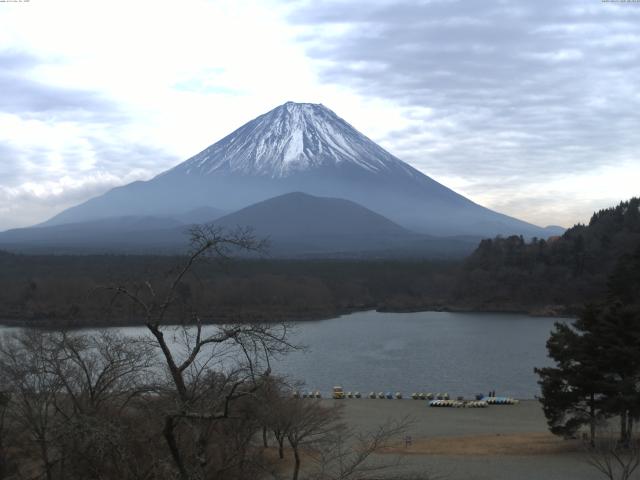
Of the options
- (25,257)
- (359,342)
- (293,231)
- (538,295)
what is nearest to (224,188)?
(293,231)

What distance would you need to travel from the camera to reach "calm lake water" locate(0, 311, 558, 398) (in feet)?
76.2

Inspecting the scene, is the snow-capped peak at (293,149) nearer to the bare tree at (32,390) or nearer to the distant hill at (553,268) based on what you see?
the distant hill at (553,268)

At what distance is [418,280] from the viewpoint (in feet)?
190

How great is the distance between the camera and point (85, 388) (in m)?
7.33

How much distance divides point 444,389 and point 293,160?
16115 cm

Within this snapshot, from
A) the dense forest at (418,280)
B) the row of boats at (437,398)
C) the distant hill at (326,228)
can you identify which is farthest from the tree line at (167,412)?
the distant hill at (326,228)

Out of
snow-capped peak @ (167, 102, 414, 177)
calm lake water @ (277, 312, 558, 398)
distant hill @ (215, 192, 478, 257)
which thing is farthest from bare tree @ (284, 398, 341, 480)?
snow-capped peak @ (167, 102, 414, 177)

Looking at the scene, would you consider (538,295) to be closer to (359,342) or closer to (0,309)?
(359,342)

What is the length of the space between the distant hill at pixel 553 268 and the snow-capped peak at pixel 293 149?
11307 centimetres

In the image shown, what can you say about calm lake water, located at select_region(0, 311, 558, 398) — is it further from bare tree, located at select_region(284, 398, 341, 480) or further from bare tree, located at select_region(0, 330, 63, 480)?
bare tree, located at select_region(0, 330, 63, 480)

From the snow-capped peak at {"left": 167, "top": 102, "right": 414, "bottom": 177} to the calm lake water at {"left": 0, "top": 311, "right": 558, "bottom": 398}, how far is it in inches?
5100

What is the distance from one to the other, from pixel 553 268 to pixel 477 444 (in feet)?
130

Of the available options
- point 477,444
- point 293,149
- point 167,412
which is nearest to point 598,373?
point 477,444

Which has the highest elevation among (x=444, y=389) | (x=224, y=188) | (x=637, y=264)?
(x=224, y=188)
